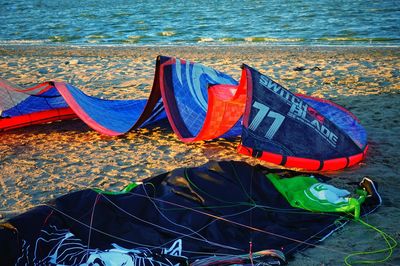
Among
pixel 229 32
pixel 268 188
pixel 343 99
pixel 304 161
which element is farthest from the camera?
pixel 229 32

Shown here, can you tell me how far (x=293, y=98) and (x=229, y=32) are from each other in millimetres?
14321

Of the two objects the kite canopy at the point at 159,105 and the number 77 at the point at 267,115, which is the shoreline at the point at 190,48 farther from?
the number 77 at the point at 267,115

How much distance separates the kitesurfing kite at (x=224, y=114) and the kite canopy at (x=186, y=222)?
537mm

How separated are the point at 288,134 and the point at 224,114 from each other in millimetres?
843

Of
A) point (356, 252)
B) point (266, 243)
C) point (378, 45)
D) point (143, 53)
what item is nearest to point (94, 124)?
point (266, 243)

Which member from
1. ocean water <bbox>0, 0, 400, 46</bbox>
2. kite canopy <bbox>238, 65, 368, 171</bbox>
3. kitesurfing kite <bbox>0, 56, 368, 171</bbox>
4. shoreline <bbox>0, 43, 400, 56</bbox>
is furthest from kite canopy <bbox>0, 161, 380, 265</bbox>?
ocean water <bbox>0, 0, 400, 46</bbox>

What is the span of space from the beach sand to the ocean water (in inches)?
212

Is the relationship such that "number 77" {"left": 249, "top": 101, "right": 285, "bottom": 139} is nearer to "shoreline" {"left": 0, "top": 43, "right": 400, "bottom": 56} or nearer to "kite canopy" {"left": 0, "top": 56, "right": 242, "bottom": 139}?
"kite canopy" {"left": 0, "top": 56, "right": 242, "bottom": 139}

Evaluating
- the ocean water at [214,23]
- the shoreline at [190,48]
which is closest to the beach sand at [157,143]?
the shoreline at [190,48]

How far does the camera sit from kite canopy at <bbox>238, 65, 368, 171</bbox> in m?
4.98

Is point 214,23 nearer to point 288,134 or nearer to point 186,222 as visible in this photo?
point 288,134

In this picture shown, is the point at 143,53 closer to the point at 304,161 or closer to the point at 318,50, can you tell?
the point at 318,50

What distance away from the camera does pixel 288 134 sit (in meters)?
5.14

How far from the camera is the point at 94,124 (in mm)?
6438
